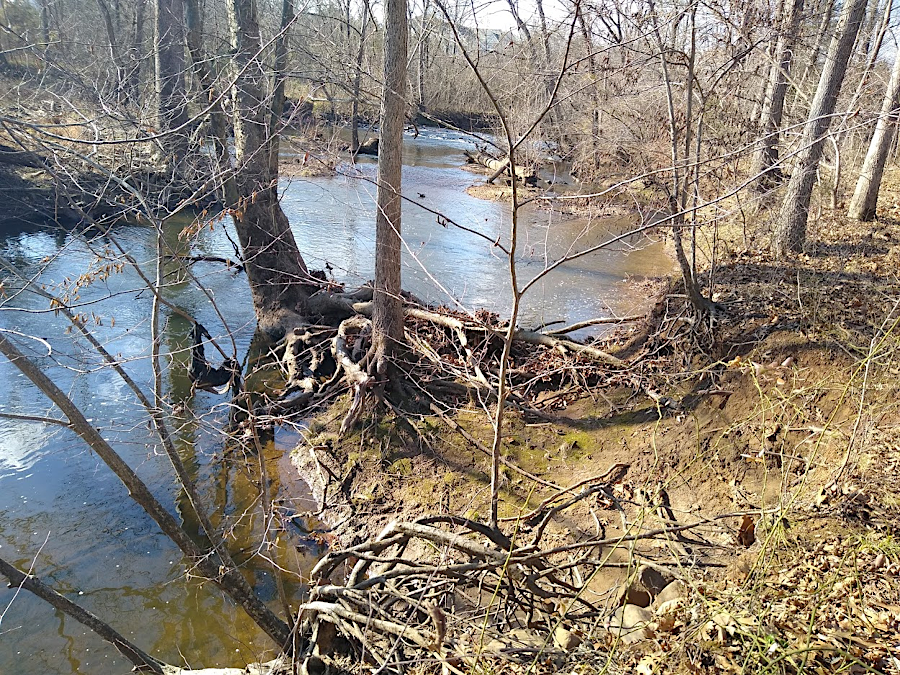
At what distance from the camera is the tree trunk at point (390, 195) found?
5910 millimetres

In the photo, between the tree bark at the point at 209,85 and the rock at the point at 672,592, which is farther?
the tree bark at the point at 209,85

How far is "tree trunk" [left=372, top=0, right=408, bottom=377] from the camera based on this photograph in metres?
5.91

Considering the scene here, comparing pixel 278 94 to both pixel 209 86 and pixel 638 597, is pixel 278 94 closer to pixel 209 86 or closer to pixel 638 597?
pixel 209 86

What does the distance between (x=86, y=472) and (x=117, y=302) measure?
4.16m

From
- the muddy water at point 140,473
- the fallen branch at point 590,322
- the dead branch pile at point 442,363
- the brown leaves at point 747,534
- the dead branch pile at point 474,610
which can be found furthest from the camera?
the fallen branch at point 590,322

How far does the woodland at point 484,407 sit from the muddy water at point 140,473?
41 mm

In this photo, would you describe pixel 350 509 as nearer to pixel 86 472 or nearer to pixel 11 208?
pixel 86 472

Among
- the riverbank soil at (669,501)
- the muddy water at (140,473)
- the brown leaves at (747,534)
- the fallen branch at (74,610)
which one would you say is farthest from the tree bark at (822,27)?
the fallen branch at (74,610)

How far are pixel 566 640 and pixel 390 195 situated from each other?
4466mm

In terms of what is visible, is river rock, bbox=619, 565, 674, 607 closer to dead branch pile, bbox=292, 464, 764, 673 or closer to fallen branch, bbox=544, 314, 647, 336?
dead branch pile, bbox=292, 464, 764, 673

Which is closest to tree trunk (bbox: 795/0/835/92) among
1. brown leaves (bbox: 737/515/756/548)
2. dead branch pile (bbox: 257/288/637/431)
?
dead branch pile (bbox: 257/288/637/431)

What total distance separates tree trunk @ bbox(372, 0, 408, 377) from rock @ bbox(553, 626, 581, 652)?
3.55 m

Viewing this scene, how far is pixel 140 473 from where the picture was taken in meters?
6.48

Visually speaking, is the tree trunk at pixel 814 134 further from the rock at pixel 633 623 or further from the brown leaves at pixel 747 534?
the rock at pixel 633 623
